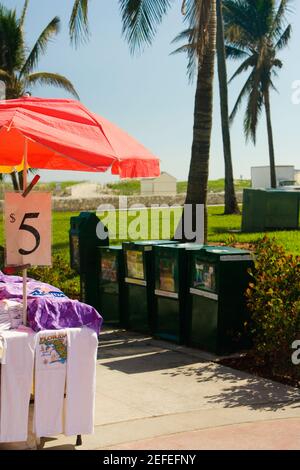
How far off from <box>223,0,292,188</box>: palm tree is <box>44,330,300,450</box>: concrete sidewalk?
95.6 feet

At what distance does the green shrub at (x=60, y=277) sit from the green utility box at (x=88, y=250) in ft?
5.24

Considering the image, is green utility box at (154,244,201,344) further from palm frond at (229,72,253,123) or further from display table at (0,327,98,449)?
palm frond at (229,72,253,123)

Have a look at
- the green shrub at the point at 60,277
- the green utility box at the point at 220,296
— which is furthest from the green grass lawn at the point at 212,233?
the green utility box at the point at 220,296

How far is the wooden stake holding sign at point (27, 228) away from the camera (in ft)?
19.8

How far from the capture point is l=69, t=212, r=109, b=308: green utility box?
10711mm

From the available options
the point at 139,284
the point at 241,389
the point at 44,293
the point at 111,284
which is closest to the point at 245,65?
the point at 111,284

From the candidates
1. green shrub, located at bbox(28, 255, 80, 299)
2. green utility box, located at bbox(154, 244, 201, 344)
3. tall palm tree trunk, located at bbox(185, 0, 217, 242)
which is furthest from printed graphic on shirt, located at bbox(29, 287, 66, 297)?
tall palm tree trunk, located at bbox(185, 0, 217, 242)

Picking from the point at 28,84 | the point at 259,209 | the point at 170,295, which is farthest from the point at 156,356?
the point at 28,84

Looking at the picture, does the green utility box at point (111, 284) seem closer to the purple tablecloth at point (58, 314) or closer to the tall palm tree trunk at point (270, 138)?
the purple tablecloth at point (58, 314)

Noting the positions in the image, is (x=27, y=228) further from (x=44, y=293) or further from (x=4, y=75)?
(x=4, y=75)

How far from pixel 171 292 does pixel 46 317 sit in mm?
3773

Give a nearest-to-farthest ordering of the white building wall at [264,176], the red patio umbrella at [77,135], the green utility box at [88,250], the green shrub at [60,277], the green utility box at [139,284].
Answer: the red patio umbrella at [77,135], the green utility box at [139,284], the green utility box at [88,250], the green shrub at [60,277], the white building wall at [264,176]

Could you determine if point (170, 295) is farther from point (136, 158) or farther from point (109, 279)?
point (136, 158)

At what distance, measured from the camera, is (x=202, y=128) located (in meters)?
13.8
